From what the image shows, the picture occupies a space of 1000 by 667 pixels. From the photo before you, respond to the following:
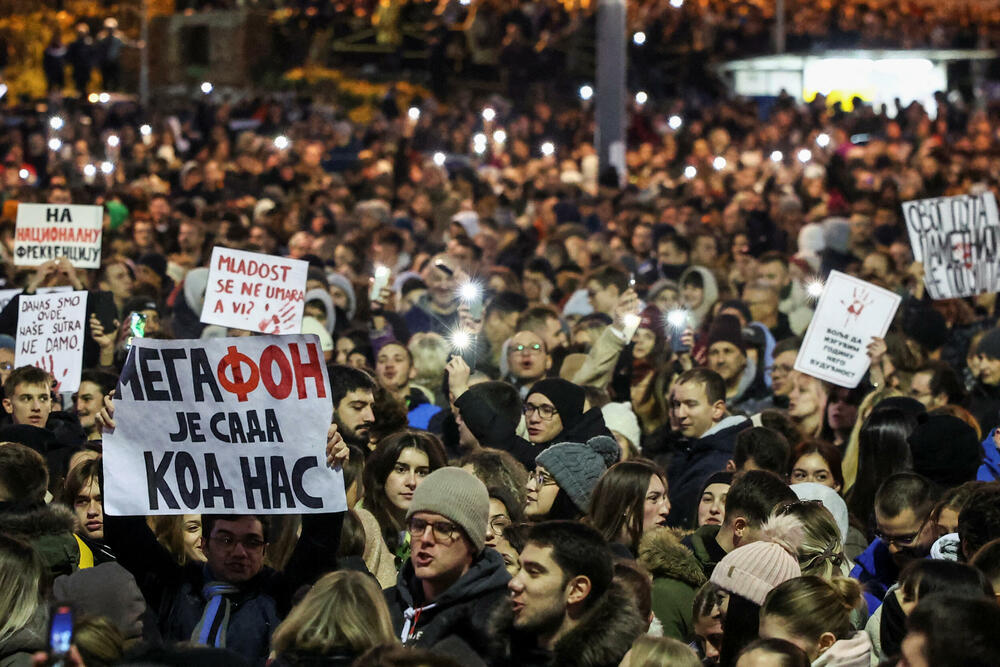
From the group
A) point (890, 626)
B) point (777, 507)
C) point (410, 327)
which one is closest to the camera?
point (890, 626)

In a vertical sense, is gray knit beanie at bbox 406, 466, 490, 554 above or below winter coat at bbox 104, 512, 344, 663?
above

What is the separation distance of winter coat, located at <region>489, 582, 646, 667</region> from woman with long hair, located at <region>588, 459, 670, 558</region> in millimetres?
1581

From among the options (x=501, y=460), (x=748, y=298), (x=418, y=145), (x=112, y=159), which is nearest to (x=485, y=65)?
(x=418, y=145)

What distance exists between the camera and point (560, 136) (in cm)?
2633

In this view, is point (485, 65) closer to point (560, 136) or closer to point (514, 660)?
point (560, 136)

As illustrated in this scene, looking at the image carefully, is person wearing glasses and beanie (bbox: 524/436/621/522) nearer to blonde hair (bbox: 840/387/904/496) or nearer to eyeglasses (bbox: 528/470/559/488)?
eyeglasses (bbox: 528/470/559/488)

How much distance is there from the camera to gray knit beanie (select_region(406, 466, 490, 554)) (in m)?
5.44

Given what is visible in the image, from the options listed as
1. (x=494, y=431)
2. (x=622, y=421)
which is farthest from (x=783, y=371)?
(x=494, y=431)

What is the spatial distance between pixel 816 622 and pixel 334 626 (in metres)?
1.48

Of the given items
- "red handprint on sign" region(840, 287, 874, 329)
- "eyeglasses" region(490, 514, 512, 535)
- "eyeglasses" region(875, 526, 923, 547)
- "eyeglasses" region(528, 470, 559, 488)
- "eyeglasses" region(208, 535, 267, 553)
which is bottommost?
"eyeglasses" region(875, 526, 923, 547)

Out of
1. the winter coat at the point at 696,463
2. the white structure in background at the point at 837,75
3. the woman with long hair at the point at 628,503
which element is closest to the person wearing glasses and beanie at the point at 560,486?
Answer: the woman with long hair at the point at 628,503

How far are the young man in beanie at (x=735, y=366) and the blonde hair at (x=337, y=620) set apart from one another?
5.56 metres

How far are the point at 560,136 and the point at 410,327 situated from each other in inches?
565

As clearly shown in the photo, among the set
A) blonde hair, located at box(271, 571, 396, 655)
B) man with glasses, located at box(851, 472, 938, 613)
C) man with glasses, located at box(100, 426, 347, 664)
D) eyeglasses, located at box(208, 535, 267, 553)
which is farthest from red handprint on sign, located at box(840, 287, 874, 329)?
blonde hair, located at box(271, 571, 396, 655)
